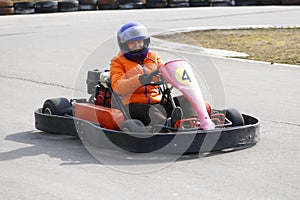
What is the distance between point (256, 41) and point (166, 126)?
8.96 meters

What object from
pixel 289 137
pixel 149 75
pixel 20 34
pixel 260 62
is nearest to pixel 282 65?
pixel 260 62

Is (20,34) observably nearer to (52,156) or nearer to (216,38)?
(216,38)

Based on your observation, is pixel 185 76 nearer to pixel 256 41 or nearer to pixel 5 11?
pixel 256 41

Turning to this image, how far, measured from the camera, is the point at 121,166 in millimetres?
5590

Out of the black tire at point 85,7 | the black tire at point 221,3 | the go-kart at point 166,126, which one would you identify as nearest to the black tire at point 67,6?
the black tire at point 85,7

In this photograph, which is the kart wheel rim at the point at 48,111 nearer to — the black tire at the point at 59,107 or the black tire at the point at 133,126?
the black tire at the point at 59,107

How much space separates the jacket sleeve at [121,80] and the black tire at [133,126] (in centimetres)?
36

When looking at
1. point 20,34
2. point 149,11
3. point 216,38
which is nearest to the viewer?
point 216,38

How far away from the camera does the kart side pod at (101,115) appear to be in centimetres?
606

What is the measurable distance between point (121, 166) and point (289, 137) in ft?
5.84

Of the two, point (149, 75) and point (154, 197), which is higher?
point (149, 75)

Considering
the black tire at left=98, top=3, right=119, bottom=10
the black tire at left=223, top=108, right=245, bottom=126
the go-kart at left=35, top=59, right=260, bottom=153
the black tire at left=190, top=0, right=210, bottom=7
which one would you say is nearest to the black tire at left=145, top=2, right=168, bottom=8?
the black tire at left=190, top=0, right=210, bottom=7

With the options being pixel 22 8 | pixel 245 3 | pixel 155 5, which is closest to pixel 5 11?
pixel 22 8

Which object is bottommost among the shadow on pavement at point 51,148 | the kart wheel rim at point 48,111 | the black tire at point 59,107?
the shadow on pavement at point 51,148
